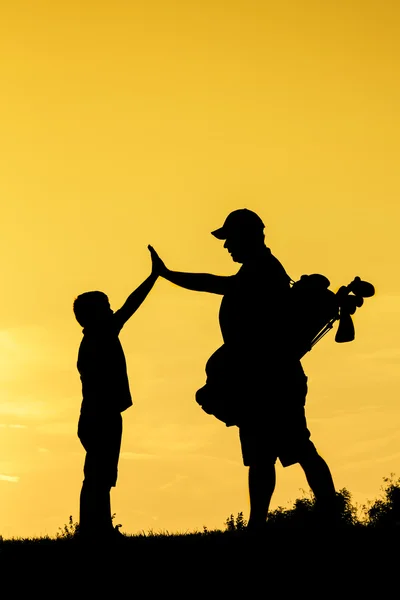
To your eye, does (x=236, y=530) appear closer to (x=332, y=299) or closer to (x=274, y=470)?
(x=274, y=470)

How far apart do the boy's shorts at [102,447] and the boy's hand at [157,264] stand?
1.51 metres

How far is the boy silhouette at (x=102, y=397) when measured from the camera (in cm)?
1283

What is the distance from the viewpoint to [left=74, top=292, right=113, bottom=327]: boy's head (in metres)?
13.0

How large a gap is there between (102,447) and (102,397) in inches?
19.7

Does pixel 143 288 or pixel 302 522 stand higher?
pixel 143 288

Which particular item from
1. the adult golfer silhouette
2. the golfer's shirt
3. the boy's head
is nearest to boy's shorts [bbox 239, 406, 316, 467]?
the adult golfer silhouette

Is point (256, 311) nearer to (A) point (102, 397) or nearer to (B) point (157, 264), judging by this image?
(B) point (157, 264)

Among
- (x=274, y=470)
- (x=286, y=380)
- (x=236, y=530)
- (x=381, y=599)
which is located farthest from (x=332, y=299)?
(x=381, y=599)

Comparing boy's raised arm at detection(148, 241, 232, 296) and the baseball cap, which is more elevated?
the baseball cap

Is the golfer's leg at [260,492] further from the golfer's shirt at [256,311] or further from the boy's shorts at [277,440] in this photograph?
the golfer's shirt at [256,311]

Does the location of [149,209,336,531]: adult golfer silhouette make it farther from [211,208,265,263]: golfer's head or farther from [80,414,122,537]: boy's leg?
[80,414,122,537]: boy's leg

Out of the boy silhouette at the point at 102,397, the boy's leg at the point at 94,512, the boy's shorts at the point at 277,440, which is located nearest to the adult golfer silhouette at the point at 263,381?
the boy's shorts at the point at 277,440

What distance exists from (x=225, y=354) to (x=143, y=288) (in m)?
1.44

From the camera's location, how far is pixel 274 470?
11.9 meters
